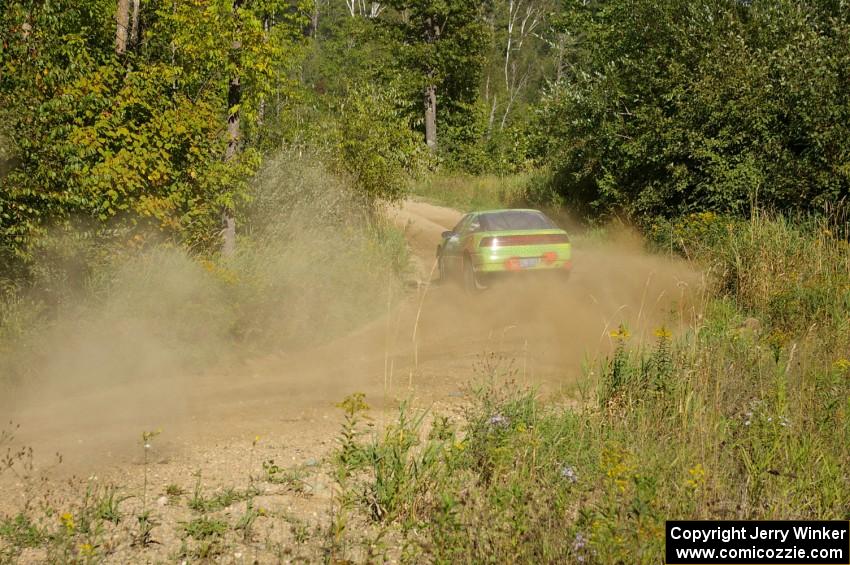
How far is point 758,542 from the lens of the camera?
4.43m

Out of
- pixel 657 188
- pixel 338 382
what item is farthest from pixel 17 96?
pixel 657 188

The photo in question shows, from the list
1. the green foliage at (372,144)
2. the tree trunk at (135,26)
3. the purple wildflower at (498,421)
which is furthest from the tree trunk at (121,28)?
the purple wildflower at (498,421)

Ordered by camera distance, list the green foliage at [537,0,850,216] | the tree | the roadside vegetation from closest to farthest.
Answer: the roadside vegetation → the green foliage at [537,0,850,216] → the tree

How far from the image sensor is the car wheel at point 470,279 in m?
13.9

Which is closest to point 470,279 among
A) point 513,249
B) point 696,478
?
point 513,249

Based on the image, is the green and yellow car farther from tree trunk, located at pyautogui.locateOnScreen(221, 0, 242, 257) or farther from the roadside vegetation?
tree trunk, located at pyautogui.locateOnScreen(221, 0, 242, 257)

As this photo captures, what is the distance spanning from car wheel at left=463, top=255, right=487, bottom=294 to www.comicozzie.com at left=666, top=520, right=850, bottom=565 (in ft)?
31.0

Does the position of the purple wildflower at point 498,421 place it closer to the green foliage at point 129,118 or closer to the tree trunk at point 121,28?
the green foliage at point 129,118

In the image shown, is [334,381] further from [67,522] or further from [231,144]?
[231,144]

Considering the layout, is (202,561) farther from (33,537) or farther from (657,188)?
(657,188)

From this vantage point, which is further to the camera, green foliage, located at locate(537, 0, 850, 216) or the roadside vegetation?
green foliage, located at locate(537, 0, 850, 216)

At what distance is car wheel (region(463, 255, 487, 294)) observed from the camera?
13906 mm

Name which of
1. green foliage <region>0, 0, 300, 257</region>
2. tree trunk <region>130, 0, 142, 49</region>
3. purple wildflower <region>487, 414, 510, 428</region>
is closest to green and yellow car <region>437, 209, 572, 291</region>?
green foliage <region>0, 0, 300, 257</region>

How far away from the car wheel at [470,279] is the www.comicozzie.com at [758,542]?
9.46m
